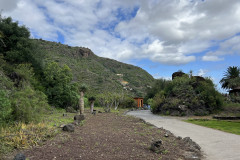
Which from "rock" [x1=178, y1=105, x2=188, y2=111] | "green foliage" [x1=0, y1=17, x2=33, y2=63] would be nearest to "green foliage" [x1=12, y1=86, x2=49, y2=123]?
"green foliage" [x1=0, y1=17, x2=33, y2=63]

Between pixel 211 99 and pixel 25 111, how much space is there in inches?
659

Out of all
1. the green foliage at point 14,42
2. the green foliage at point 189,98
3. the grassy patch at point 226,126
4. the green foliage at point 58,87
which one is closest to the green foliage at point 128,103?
the green foliage at point 189,98

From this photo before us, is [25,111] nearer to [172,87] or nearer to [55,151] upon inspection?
[55,151]

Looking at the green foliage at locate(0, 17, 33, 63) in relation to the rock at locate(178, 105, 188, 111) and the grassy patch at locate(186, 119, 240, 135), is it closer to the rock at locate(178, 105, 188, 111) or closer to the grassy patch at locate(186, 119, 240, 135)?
the rock at locate(178, 105, 188, 111)

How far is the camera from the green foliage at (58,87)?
2086cm

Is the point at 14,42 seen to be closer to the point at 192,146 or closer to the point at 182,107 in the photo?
the point at 182,107

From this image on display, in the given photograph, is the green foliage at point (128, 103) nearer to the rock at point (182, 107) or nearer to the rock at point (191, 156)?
the rock at point (182, 107)

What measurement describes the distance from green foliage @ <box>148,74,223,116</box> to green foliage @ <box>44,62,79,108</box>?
10.2m

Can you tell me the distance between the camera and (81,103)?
50.8ft

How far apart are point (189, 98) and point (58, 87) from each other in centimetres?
1445

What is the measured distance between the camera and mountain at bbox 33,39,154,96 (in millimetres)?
43000

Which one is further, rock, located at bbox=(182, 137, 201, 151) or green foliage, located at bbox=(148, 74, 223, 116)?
green foliage, located at bbox=(148, 74, 223, 116)

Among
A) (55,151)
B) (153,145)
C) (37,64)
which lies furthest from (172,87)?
(55,151)

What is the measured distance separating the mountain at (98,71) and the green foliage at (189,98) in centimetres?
1908
